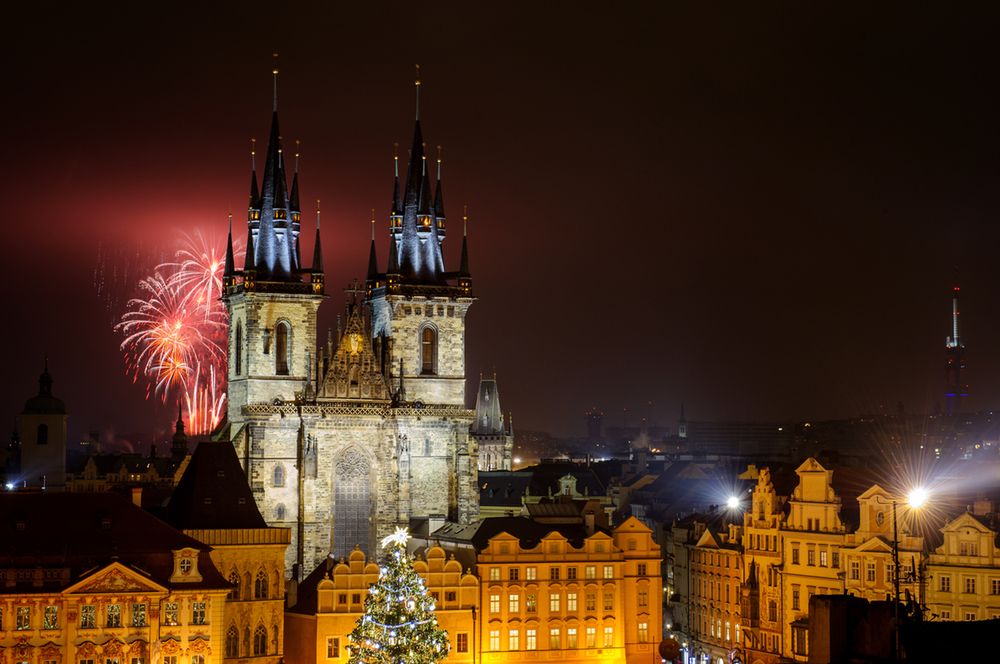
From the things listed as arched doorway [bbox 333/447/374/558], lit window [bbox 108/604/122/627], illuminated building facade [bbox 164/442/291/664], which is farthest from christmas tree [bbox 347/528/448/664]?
arched doorway [bbox 333/447/374/558]

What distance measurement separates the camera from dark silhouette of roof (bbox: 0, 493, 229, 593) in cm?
8325

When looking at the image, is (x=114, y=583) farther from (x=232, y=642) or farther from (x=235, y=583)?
(x=235, y=583)

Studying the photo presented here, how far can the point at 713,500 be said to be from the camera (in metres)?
146

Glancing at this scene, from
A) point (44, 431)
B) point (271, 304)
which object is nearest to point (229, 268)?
point (271, 304)

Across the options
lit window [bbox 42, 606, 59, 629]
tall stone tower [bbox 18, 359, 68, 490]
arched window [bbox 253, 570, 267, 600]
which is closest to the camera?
lit window [bbox 42, 606, 59, 629]

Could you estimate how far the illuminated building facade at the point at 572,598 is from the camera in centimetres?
9769

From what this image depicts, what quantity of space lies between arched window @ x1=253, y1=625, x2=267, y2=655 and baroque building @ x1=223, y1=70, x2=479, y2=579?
19386 millimetres

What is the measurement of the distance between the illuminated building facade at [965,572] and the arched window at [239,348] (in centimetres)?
4875

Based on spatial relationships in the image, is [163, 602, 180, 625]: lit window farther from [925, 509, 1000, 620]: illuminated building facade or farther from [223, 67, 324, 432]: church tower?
[925, 509, 1000, 620]: illuminated building facade

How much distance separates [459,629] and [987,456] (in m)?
53.2

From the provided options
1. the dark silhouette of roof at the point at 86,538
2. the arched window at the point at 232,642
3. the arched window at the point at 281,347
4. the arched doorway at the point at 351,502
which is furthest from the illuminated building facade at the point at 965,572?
the arched window at the point at 281,347

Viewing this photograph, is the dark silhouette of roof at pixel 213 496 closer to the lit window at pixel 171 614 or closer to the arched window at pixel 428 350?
the lit window at pixel 171 614

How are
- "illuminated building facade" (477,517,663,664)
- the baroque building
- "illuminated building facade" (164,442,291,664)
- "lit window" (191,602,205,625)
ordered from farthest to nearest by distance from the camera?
1. the baroque building
2. "illuminated building facade" (477,517,663,664)
3. "illuminated building facade" (164,442,291,664)
4. "lit window" (191,602,205,625)

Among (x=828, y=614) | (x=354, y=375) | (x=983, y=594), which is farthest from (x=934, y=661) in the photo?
(x=354, y=375)
